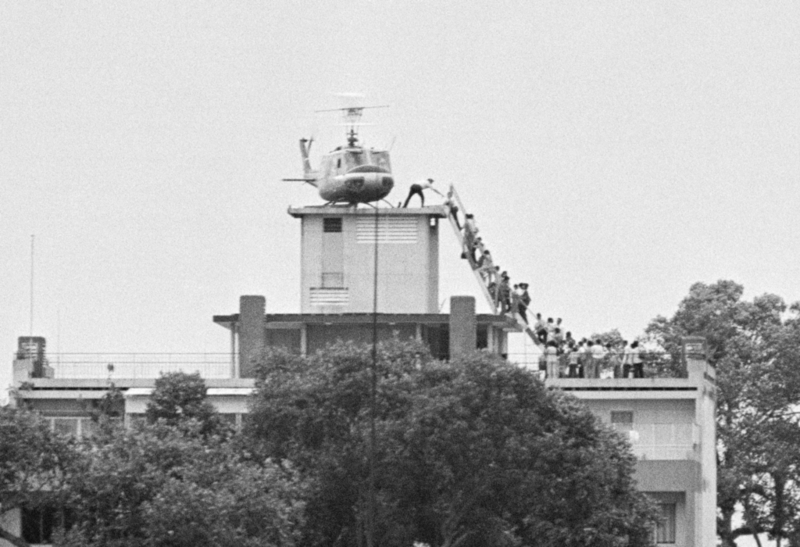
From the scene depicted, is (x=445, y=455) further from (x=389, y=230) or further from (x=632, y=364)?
(x=389, y=230)

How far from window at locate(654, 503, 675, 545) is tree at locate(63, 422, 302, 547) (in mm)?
23082

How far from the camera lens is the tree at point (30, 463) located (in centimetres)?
13888

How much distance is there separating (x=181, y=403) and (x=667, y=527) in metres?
21.2

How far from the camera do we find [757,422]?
18438 centimetres

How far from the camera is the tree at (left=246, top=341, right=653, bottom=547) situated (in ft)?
462

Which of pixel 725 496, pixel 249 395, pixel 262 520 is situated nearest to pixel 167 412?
pixel 249 395

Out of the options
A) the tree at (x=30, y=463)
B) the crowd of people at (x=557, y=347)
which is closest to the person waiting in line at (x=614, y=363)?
the crowd of people at (x=557, y=347)

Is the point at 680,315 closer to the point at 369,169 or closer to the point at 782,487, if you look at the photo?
the point at 782,487

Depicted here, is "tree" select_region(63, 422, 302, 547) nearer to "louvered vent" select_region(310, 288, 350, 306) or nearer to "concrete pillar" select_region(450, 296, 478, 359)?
"concrete pillar" select_region(450, 296, 478, 359)

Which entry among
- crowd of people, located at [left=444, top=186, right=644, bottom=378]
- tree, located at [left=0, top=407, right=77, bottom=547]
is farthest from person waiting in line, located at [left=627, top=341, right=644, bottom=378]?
tree, located at [left=0, top=407, right=77, bottom=547]

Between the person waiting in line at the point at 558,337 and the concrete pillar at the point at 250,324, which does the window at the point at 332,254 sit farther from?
the person waiting in line at the point at 558,337

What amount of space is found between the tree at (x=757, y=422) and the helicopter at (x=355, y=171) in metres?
21.8

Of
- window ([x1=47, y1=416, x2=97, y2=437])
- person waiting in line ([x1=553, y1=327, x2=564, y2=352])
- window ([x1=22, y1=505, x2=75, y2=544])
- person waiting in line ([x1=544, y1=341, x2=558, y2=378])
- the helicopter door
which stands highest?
the helicopter door

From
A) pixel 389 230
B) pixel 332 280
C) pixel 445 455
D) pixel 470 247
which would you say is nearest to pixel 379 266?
pixel 389 230
